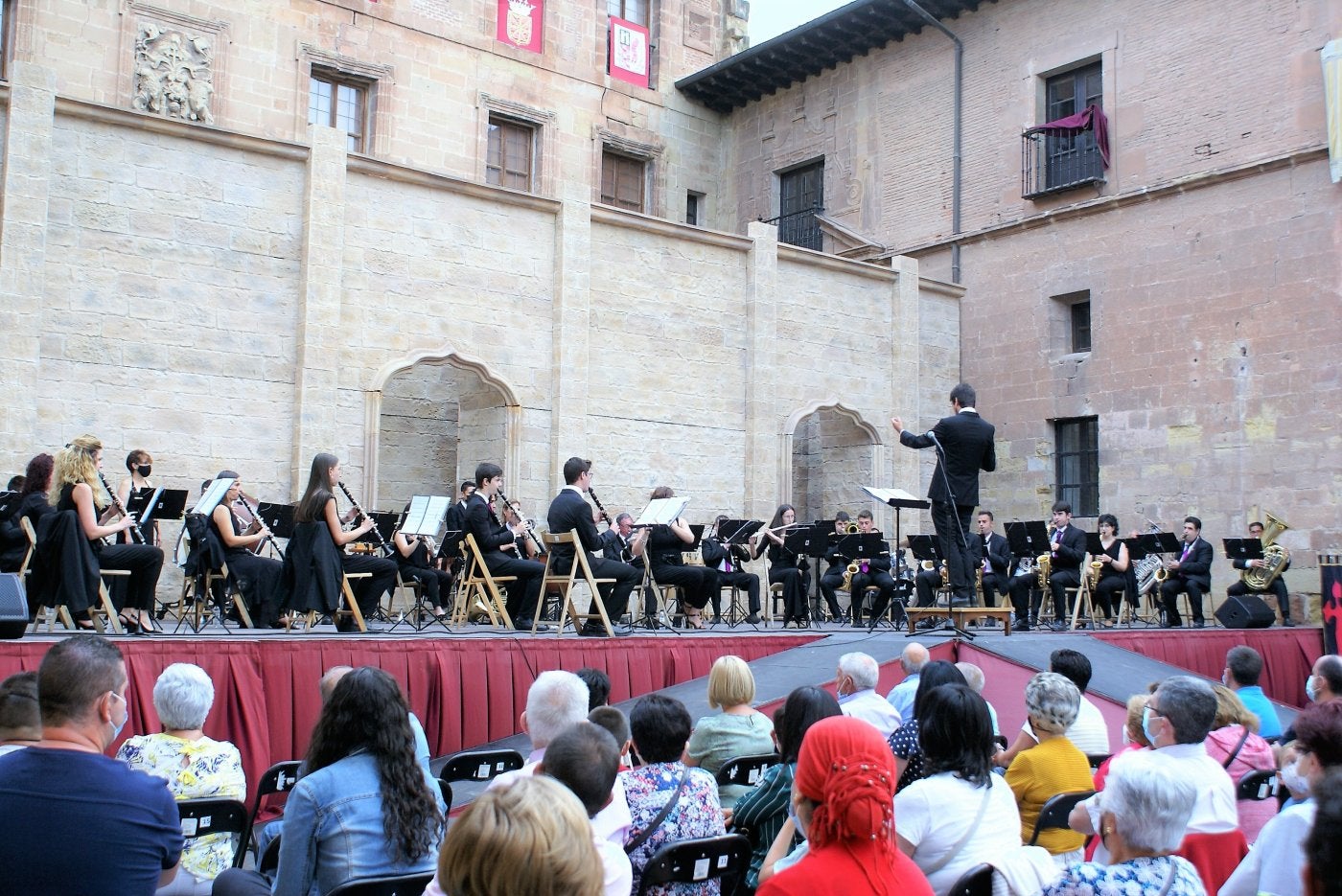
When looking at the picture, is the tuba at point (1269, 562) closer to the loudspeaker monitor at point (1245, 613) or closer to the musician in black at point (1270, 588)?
the musician in black at point (1270, 588)

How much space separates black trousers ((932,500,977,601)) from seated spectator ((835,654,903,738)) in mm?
4093

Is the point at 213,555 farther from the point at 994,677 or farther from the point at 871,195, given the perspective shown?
the point at 871,195

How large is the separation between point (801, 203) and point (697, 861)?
792 inches

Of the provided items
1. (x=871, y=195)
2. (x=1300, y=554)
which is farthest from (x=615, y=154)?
(x=1300, y=554)

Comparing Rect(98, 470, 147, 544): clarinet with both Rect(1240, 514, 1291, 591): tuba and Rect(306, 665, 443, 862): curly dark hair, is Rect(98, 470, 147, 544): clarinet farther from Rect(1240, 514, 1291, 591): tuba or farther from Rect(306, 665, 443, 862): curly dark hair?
Rect(1240, 514, 1291, 591): tuba

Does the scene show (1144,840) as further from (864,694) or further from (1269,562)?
(1269,562)

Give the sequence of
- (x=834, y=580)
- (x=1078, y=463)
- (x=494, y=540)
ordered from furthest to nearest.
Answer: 1. (x=1078, y=463)
2. (x=834, y=580)
3. (x=494, y=540)

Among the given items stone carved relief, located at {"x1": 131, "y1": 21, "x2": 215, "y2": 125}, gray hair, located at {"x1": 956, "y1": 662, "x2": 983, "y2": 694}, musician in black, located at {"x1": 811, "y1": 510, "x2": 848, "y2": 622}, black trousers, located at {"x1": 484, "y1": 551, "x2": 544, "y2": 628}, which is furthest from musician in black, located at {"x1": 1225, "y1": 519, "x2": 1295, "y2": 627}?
stone carved relief, located at {"x1": 131, "y1": 21, "x2": 215, "y2": 125}

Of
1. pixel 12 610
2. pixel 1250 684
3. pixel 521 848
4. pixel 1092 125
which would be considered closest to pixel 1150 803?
pixel 521 848

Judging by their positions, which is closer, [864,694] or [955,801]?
[955,801]

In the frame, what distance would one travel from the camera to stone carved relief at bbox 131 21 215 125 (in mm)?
18297

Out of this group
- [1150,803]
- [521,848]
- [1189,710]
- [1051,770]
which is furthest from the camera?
[1051,770]

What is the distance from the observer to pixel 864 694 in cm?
647

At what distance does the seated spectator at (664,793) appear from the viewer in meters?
4.23
